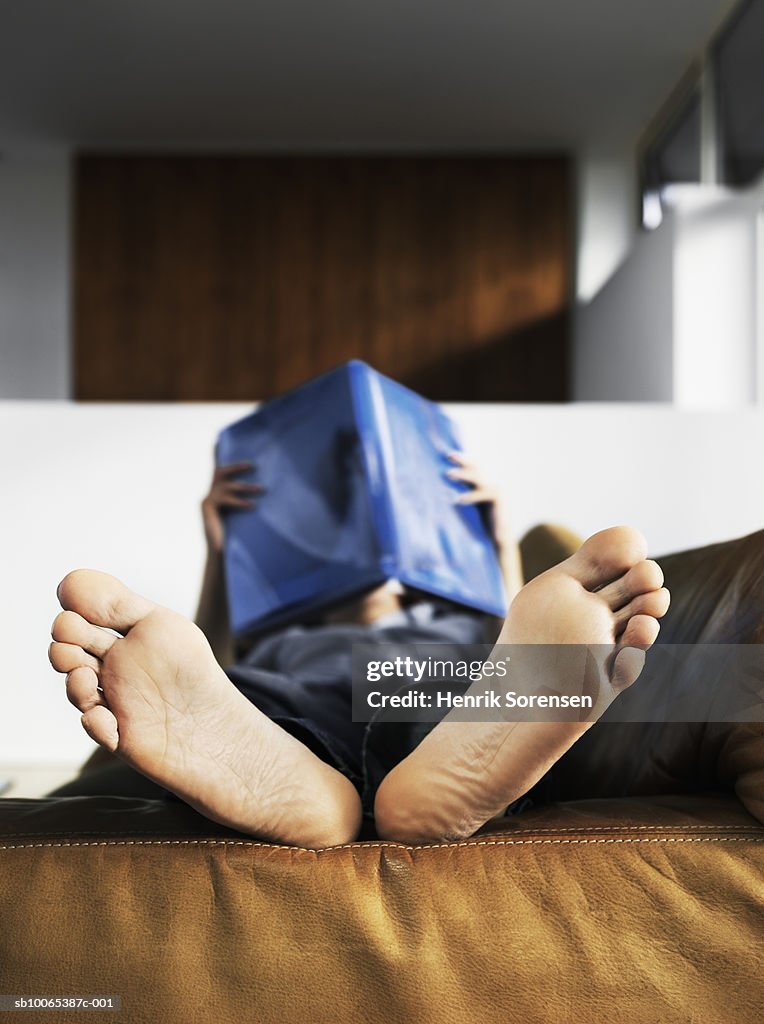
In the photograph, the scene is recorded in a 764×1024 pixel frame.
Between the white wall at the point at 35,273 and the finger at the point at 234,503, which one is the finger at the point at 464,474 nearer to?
the finger at the point at 234,503

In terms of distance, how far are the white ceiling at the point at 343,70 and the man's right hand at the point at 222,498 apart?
6.71 feet

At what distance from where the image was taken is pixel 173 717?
508mm

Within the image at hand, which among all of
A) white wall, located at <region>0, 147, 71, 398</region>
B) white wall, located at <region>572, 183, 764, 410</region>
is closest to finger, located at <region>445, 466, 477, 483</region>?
white wall, located at <region>572, 183, 764, 410</region>

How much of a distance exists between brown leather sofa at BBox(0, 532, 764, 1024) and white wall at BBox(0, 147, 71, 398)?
298 centimetres

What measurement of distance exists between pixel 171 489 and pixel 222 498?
288 mm

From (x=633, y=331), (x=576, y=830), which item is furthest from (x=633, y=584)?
(x=633, y=331)

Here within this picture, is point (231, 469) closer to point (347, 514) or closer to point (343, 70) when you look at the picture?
point (347, 514)

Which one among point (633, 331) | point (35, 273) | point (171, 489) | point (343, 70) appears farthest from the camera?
point (35, 273)

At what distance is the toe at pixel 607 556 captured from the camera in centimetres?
49

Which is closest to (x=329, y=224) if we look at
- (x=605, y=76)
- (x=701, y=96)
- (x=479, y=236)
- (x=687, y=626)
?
(x=479, y=236)

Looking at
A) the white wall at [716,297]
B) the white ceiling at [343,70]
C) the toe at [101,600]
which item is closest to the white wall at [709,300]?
A: the white wall at [716,297]

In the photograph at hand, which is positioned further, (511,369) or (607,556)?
(511,369)

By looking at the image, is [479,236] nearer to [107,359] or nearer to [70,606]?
[107,359]

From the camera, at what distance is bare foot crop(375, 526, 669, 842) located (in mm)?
485
